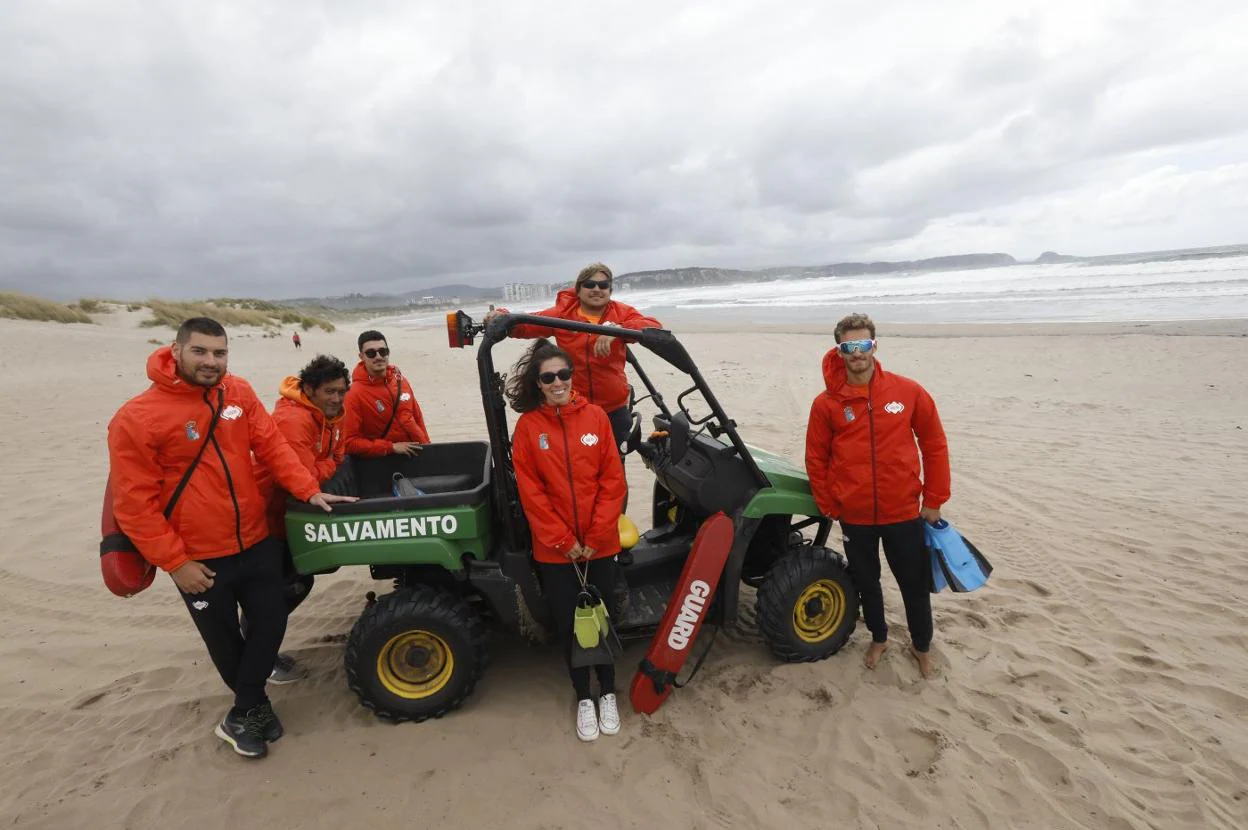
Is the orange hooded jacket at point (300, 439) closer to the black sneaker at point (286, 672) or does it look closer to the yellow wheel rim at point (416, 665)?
the yellow wheel rim at point (416, 665)

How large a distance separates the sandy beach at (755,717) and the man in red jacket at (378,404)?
3.64 feet

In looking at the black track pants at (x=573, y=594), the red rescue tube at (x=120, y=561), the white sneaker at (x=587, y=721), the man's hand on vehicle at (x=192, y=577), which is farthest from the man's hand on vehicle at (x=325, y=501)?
the white sneaker at (x=587, y=721)

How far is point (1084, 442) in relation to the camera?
697 cm

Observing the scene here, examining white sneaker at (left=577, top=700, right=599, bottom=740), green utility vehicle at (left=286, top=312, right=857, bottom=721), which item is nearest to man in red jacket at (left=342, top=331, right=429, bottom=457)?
green utility vehicle at (left=286, top=312, right=857, bottom=721)

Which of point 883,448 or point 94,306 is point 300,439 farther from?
point 94,306

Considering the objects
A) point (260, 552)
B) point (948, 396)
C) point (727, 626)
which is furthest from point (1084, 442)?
point (260, 552)

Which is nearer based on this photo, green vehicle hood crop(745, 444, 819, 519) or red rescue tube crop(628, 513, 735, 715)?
red rescue tube crop(628, 513, 735, 715)

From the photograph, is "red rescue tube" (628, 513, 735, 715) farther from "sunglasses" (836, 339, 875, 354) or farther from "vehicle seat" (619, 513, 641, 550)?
"sunglasses" (836, 339, 875, 354)

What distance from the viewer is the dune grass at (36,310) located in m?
19.2

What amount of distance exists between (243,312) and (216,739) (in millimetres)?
28212

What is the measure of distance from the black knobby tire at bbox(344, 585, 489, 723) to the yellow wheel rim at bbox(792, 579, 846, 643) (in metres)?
1.61

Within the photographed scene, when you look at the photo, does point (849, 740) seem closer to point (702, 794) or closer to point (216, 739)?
point (702, 794)

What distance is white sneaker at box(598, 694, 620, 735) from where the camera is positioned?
2900 millimetres

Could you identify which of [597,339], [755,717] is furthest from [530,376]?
[755,717]
